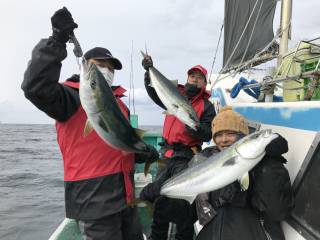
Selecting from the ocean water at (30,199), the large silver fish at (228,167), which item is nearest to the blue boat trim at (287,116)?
the large silver fish at (228,167)

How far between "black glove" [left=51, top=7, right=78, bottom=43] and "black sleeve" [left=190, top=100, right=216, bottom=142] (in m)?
1.92

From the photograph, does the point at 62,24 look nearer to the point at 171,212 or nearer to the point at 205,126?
the point at 205,126

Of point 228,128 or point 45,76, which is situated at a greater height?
point 45,76

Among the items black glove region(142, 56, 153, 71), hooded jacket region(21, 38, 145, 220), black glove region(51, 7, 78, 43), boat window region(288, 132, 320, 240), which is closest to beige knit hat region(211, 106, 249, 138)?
boat window region(288, 132, 320, 240)

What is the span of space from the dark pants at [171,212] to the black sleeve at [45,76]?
1.85 meters

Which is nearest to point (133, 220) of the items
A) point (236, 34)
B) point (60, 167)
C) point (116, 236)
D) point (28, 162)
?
point (116, 236)

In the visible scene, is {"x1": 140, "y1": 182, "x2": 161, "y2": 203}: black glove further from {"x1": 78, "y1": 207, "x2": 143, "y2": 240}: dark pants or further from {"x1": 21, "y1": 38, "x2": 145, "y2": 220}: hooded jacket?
{"x1": 21, "y1": 38, "x2": 145, "y2": 220}: hooded jacket

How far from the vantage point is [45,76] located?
2.93 m

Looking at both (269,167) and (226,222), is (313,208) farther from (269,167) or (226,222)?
(226,222)

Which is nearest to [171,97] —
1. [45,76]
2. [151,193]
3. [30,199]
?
[151,193]

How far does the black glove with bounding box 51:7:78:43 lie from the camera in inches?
116

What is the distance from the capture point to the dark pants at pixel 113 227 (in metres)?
3.46

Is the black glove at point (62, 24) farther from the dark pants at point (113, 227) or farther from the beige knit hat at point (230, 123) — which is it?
the dark pants at point (113, 227)

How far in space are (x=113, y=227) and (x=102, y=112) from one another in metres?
1.26
